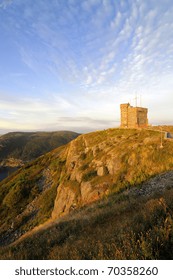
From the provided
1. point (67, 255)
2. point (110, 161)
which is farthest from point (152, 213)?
point (110, 161)

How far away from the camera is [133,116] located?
1795 inches

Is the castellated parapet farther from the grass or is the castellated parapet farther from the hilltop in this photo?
the grass

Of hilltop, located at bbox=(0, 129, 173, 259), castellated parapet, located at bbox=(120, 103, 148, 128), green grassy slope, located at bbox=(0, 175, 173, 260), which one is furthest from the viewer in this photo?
castellated parapet, located at bbox=(120, 103, 148, 128)

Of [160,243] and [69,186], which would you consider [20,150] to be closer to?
[69,186]

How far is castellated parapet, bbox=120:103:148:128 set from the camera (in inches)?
1780

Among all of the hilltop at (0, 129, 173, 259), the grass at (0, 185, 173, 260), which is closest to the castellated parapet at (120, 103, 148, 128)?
the hilltop at (0, 129, 173, 259)

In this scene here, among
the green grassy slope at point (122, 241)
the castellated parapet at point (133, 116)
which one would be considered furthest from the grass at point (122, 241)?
the castellated parapet at point (133, 116)

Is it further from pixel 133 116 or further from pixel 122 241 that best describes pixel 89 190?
pixel 133 116

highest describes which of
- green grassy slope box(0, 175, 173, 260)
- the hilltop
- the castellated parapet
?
the castellated parapet

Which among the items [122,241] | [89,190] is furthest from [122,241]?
[89,190]

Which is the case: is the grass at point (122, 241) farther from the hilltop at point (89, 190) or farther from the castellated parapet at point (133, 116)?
the castellated parapet at point (133, 116)
